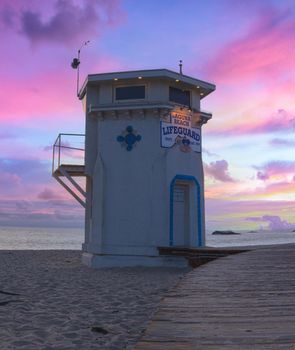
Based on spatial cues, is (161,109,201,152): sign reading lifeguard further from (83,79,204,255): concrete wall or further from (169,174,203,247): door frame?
(169,174,203,247): door frame

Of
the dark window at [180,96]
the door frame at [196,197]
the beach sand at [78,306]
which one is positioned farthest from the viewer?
the dark window at [180,96]

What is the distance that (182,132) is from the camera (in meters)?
19.9

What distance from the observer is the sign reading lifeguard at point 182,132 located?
19.4m

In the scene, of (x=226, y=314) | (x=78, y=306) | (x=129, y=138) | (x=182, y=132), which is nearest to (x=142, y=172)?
(x=129, y=138)

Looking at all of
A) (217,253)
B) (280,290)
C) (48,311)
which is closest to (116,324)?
(48,311)

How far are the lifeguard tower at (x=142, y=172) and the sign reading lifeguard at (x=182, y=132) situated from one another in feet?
0.15

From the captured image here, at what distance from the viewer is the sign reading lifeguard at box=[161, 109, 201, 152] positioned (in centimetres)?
1941

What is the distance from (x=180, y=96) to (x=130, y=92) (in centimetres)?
239

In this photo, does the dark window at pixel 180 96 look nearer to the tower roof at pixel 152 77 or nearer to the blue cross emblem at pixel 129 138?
the tower roof at pixel 152 77

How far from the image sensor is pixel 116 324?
8438 millimetres

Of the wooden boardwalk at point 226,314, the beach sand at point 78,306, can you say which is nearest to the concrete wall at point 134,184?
the beach sand at point 78,306

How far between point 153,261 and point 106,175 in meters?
4.32

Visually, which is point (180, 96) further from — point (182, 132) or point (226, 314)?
point (226, 314)

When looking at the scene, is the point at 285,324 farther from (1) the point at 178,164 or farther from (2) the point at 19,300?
(1) the point at 178,164
